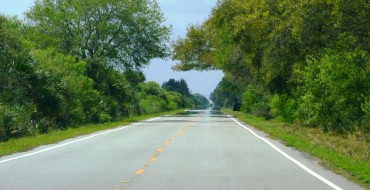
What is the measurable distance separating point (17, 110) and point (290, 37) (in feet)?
43.4

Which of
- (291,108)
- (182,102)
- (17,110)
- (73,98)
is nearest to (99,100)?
(73,98)

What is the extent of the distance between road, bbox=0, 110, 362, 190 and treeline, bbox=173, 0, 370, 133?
5267 millimetres

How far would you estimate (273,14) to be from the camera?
1142 inches

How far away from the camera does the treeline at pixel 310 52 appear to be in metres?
22.0

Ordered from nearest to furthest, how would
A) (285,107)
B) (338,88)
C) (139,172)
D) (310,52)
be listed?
(139,172) → (338,88) → (310,52) → (285,107)

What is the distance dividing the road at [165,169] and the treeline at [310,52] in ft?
17.3

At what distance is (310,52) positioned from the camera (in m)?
31.3

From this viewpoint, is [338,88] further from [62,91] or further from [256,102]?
[256,102]

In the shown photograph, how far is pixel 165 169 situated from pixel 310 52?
1910 cm

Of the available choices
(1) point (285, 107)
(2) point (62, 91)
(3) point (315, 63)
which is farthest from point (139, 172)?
(1) point (285, 107)

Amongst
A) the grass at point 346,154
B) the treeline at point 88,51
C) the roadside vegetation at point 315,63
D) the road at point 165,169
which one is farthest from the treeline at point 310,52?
the treeline at point 88,51

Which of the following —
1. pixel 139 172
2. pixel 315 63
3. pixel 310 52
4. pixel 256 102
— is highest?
pixel 310 52

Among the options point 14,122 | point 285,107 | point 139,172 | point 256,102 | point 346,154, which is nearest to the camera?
point 139,172

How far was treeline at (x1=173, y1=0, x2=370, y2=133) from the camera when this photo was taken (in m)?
22.0
